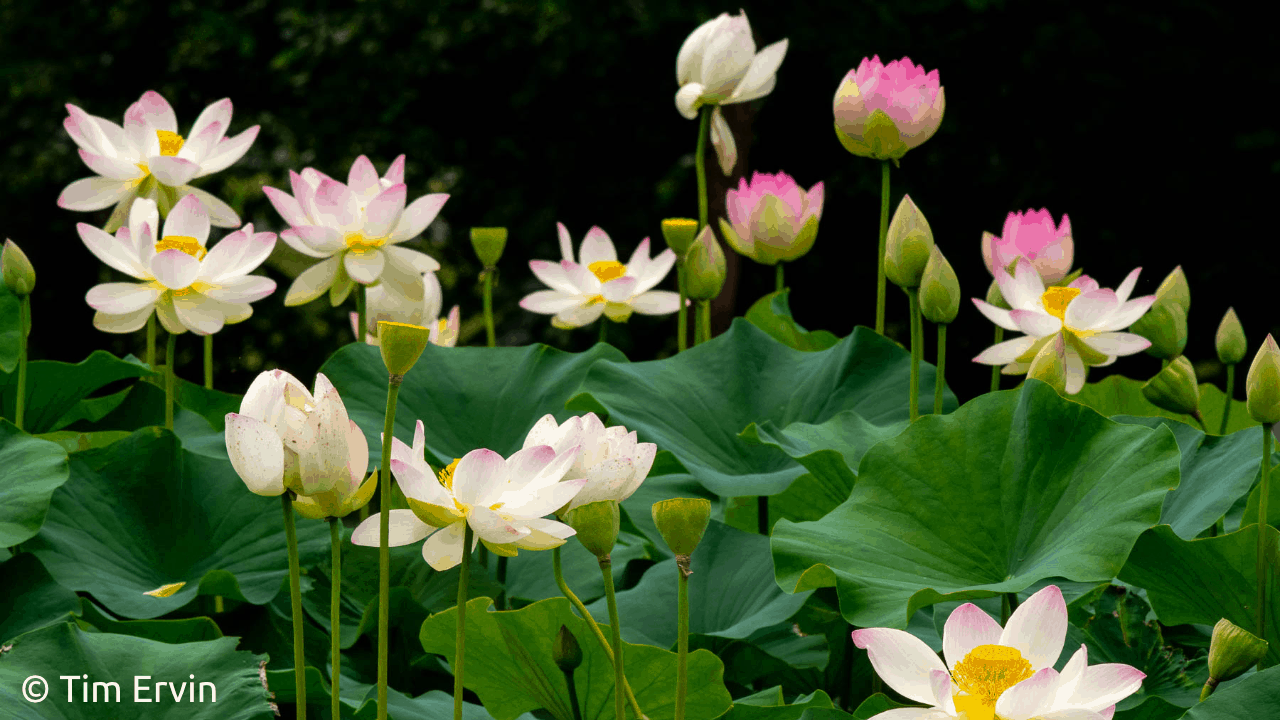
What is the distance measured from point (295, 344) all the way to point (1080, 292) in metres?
3.01

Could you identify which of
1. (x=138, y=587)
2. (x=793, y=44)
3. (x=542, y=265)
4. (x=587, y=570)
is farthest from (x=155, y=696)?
(x=793, y=44)

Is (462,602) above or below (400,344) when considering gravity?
below

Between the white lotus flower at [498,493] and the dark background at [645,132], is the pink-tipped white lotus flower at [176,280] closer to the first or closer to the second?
the white lotus flower at [498,493]

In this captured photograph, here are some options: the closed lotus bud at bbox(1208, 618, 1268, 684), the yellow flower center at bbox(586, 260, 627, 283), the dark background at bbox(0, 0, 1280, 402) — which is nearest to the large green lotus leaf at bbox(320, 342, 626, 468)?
the yellow flower center at bbox(586, 260, 627, 283)

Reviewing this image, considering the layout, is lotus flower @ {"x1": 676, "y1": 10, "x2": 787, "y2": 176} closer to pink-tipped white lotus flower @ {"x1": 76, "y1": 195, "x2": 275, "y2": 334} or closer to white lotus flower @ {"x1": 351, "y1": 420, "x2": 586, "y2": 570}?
pink-tipped white lotus flower @ {"x1": 76, "y1": 195, "x2": 275, "y2": 334}

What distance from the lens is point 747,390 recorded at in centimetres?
92

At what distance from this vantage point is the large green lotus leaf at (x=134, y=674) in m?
0.53

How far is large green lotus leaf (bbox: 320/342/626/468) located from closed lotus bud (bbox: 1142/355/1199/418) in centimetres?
40

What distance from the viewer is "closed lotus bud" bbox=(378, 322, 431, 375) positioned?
0.47m

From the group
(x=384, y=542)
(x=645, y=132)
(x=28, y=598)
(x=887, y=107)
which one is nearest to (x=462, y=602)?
(x=384, y=542)

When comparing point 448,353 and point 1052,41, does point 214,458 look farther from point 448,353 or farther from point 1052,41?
point 1052,41

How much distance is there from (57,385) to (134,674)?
0.42 metres

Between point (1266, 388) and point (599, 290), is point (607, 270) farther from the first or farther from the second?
point (1266, 388)

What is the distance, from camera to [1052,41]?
3178 mm
